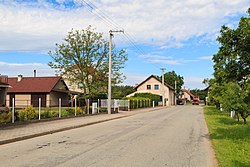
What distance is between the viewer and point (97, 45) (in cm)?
3161

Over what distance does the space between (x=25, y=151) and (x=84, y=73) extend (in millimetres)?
22082

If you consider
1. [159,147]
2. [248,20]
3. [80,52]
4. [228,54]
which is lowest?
[159,147]

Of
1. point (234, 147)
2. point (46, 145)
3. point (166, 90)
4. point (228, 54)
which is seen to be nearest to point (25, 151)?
point (46, 145)

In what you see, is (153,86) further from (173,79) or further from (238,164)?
(238,164)

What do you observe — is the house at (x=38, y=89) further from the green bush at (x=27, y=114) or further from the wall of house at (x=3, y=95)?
the green bush at (x=27, y=114)

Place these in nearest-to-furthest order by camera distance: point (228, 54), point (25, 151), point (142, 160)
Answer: point (142, 160)
point (25, 151)
point (228, 54)

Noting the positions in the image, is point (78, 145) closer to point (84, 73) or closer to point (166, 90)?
point (84, 73)

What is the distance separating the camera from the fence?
1717 centimetres

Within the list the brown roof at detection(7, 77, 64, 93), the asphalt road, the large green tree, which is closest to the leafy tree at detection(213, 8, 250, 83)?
the large green tree

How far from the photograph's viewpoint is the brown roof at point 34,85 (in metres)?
46.8

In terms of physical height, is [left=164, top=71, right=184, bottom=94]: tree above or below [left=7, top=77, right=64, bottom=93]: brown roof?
above

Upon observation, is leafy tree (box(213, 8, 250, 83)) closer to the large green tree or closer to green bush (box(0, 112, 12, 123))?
the large green tree

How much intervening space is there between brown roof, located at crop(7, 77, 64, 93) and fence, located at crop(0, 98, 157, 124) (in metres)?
12.8

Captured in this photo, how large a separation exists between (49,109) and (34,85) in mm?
27985
